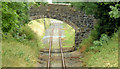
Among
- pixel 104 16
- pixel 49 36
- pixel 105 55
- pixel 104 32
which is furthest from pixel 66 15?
pixel 49 36

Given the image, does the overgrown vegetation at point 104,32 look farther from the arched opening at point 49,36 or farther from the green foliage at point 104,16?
the arched opening at point 49,36

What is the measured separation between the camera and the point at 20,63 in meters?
10.9

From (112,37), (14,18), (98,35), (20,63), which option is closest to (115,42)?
(112,37)

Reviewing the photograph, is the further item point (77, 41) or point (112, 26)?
point (77, 41)

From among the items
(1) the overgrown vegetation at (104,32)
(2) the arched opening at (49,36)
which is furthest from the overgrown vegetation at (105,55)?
(2) the arched opening at (49,36)

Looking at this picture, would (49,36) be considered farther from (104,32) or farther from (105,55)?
(105,55)

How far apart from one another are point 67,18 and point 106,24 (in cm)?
607

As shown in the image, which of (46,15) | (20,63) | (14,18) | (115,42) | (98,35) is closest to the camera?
(14,18)

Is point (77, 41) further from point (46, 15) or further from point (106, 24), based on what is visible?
point (106, 24)

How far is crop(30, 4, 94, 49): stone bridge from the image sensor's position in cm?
1969

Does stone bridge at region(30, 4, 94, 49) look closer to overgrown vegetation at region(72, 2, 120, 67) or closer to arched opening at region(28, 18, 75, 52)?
arched opening at region(28, 18, 75, 52)

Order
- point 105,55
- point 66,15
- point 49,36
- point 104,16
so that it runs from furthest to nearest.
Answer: point 49,36 < point 66,15 < point 104,16 < point 105,55

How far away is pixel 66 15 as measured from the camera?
65.0 feet

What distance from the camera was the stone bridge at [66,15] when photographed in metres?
19.7
